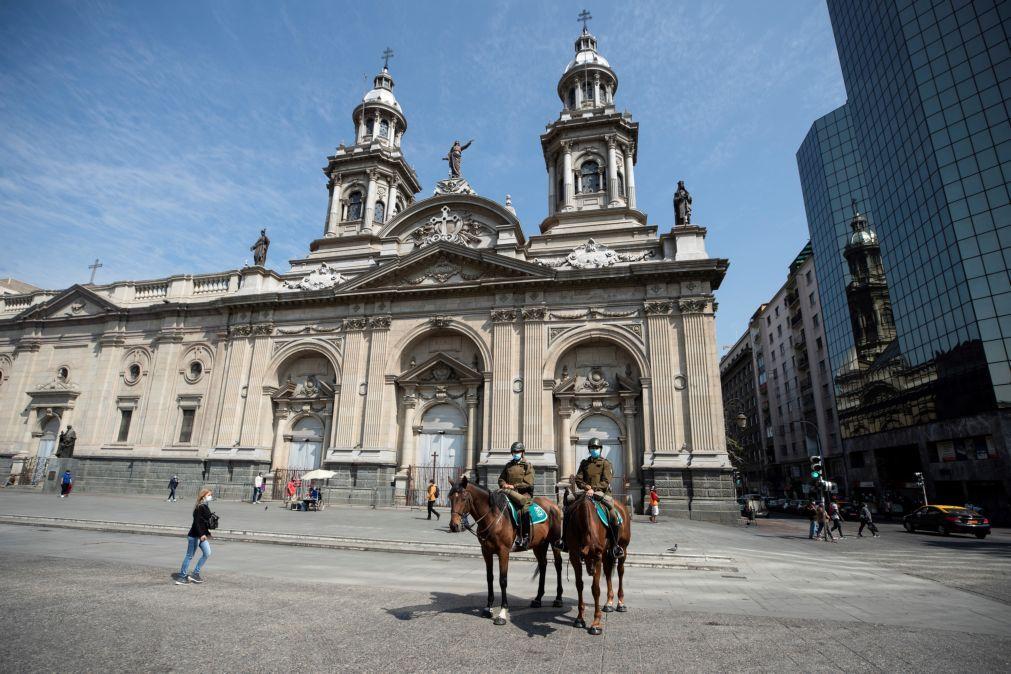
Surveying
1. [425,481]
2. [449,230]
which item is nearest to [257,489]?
[425,481]

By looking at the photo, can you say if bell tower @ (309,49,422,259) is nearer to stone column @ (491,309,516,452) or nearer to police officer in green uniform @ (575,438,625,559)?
stone column @ (491,309,516,452)

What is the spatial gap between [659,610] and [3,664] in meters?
8.03

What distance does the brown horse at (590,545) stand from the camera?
6696 mm

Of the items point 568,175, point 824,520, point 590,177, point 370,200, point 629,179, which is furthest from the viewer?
point 370,200

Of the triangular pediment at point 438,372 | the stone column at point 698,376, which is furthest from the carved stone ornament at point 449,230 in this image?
the stone column at point 698,376

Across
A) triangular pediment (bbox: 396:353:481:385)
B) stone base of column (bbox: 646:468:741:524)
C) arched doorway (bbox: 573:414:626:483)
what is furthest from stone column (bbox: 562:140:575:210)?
stone base of column (bbox: 646:468:741:524)

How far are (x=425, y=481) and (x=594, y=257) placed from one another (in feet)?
53.3

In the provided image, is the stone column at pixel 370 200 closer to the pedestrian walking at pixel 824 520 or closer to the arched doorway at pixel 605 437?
the arched doorway at pixel 605 437

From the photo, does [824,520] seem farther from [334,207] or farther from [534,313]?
[334,207]

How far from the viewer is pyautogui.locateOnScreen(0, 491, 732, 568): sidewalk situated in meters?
14.0

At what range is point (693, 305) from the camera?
26578 mm

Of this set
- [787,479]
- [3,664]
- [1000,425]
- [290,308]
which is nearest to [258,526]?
[3,664]

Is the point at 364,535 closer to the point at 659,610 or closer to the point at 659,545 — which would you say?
the point at 659,545

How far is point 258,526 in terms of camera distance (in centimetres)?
1697
